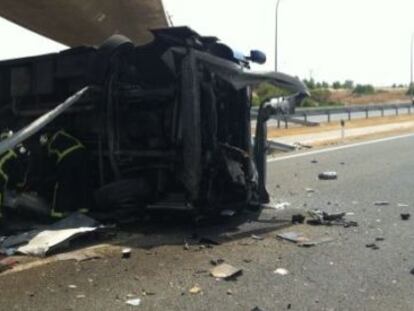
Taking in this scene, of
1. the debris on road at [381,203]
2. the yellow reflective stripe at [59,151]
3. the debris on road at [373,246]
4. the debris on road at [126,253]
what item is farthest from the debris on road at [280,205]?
the debris on road at [126,253]

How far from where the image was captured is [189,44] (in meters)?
7.86

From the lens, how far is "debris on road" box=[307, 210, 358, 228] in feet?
27.9

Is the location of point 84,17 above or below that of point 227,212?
above

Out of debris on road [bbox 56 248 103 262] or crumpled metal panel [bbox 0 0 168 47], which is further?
crumpled metal panel [bbox 0 0 168 47]

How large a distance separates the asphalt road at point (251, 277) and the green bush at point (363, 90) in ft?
361

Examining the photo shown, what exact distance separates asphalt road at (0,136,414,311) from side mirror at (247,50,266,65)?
211cm

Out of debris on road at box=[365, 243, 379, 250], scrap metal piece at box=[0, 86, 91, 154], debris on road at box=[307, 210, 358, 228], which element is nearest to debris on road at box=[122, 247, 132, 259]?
scrap metal piece at box=[0, 86, 91, 154]

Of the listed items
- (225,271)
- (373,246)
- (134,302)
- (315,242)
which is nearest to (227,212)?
(315,242)

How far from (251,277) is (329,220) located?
2.88 meters

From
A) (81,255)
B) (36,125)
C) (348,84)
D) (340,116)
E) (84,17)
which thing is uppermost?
(84,17)

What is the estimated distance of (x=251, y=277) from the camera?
237 inches

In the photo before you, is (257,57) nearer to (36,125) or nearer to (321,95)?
(36,125)

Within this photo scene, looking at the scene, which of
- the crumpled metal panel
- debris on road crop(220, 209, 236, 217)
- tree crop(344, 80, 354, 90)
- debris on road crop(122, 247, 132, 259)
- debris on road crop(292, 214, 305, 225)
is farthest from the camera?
Result: tree crop(344, 80, 354, 90)

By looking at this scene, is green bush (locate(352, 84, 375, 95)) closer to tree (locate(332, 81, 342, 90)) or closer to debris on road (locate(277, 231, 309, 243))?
tree (locate(332, 81, 342, 90))
